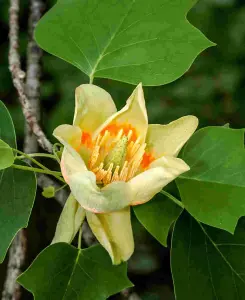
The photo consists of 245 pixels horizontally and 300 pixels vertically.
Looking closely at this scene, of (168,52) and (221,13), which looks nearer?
(168,52)

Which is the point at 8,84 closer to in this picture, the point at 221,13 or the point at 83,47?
the point at 221,13

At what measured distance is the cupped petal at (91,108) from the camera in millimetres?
1104

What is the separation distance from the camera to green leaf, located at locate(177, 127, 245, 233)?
1100mm

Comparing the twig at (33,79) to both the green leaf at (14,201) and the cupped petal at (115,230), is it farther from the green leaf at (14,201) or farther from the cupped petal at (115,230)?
the cupped petal at (115,230)

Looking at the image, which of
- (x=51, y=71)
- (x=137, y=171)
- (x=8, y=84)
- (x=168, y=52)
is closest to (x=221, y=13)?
(x=51, y=71)

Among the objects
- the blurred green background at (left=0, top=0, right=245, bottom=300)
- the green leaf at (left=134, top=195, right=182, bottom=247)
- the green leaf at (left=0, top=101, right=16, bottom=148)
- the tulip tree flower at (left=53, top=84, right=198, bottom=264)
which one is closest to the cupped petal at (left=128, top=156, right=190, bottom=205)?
the tulip tree flower at (left=53, top=84, right=198, bottom=264)

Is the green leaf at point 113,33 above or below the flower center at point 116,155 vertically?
above

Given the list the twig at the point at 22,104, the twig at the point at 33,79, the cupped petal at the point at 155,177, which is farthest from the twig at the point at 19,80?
the cupped petal at the point at 155,177

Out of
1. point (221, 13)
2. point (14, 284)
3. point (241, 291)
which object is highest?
point (221, 13)

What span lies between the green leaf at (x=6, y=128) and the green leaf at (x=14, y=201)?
7cm

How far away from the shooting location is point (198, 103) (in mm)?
2219

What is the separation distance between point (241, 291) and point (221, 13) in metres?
1.24

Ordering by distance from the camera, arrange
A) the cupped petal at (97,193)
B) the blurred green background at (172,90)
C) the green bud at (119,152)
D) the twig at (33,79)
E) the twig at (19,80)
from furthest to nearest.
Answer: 1. the blurred green background at (172,90)
2. the twig at (33,79)
3. the twig at (19,80)
4. the green bud at (119,152)
5. the cupped petal at (97,193)

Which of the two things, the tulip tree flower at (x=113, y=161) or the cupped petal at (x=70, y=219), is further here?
the cupped petal at (x=70, y=219)
